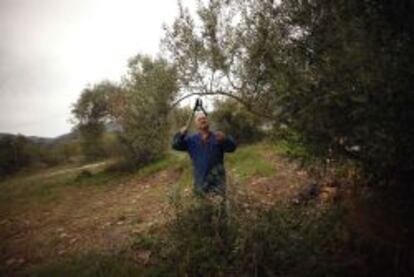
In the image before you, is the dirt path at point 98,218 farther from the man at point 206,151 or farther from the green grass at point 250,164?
the man at point 206,151

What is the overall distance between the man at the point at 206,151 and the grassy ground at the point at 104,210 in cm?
39

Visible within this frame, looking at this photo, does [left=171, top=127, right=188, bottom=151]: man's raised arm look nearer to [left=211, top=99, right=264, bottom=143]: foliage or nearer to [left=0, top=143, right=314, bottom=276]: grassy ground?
[left=0, top=143, right=314, bottom=276]: grassy ground

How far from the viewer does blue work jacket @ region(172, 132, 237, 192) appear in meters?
8.75

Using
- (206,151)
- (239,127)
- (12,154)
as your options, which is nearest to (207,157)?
(206,151)

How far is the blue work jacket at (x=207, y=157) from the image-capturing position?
8750mm

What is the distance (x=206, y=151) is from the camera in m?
8.95

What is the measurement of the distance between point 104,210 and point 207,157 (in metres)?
8.69

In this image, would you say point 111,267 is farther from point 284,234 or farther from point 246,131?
point 246,131

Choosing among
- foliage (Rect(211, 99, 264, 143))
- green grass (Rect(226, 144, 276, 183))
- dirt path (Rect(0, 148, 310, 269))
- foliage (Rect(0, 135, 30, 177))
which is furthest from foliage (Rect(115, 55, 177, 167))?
foliage (Rect(0, 135, 30, 177))

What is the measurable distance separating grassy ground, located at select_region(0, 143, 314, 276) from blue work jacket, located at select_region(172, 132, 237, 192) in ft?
1.17

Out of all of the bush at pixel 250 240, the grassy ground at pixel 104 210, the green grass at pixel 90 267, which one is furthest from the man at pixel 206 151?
the green grass at pixel 90 267

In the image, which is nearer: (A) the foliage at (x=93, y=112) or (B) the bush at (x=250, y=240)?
(B) the bush at (x=250, y=240)

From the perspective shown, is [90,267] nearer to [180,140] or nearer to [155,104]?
[180,140]

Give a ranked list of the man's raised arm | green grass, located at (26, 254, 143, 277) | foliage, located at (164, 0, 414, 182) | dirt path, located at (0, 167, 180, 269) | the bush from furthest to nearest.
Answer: dirt path, located at (0, 167, 180, 269)
the man's raised arm
green grass, located at (26, 254, 143, 277)
the bush
foliage, located at (164, 0, 414, 182)
